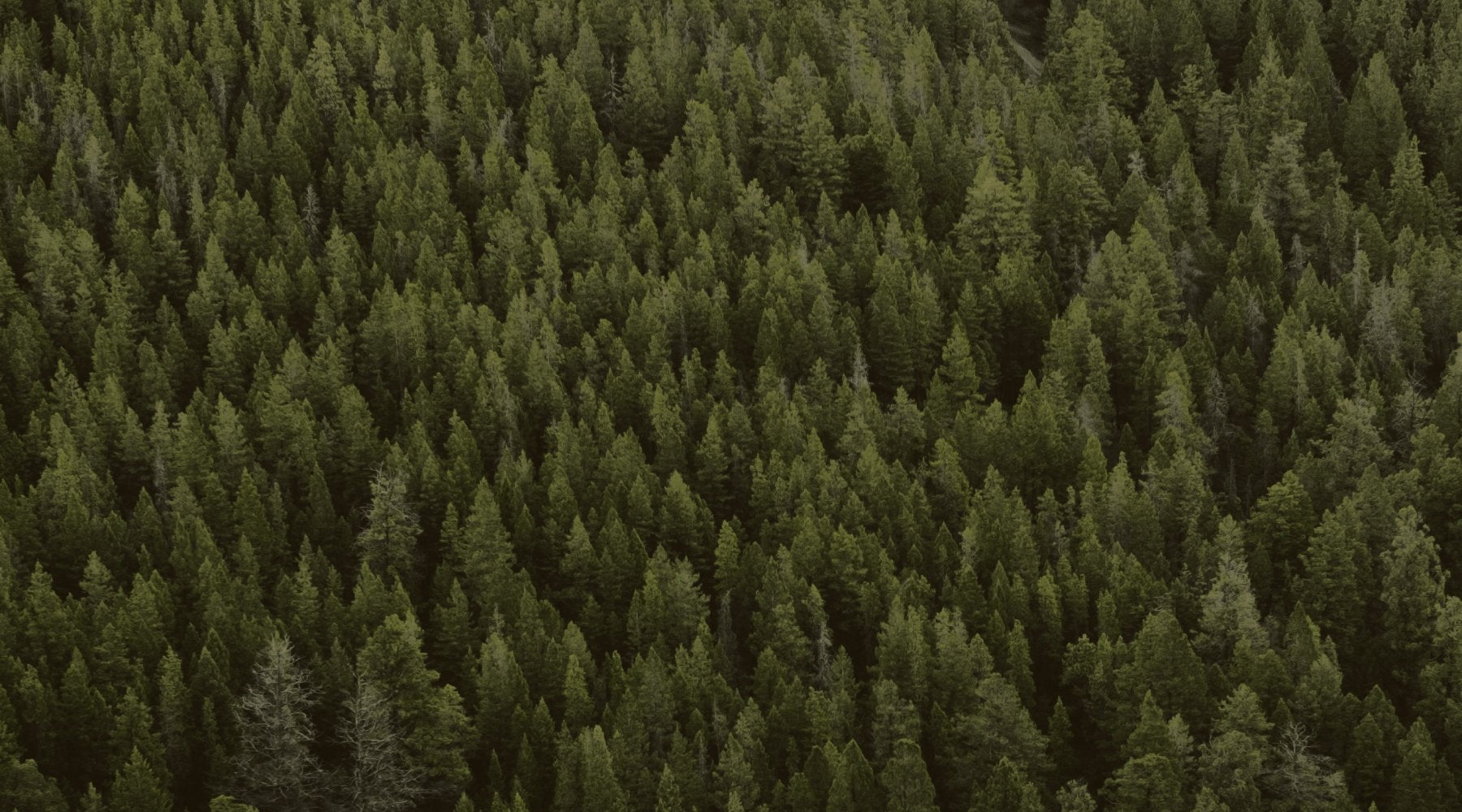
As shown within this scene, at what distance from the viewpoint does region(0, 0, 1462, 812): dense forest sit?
98812 mm

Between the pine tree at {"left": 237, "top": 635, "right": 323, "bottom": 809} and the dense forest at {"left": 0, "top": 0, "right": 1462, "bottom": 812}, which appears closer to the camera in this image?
the pine tree at {"left": 237, "top": 635, "right": 323, "bottom": 809}

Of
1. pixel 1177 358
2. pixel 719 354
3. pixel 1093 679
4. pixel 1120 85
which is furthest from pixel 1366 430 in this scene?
pixel 1120 85

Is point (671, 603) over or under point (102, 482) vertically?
under

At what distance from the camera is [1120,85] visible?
188750mm

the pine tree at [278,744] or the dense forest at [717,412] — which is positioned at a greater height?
the dense forest at [717,412]

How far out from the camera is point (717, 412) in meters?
126

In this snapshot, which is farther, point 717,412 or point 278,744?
point 717,412

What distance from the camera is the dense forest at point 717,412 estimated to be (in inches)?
3890

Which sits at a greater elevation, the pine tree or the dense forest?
the dense forest

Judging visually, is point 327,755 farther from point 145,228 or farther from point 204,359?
point 145,228

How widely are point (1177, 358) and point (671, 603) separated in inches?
1601

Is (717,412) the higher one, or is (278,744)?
(717,412)

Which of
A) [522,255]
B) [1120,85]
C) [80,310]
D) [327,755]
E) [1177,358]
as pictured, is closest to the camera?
[327,755]

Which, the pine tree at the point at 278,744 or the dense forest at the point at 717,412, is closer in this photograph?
the pine tree at the point at 278,744
